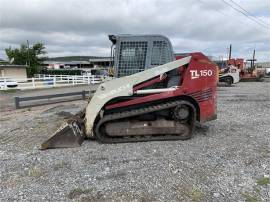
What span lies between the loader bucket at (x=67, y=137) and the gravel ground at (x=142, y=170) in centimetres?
20

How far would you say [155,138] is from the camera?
6727mm

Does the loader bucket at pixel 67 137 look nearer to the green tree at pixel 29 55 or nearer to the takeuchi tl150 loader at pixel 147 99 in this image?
the takeuchi tl150 loader at pixel 147 99

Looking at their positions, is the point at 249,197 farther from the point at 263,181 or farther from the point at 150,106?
the point at 150,106

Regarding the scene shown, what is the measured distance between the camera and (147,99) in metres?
6.84

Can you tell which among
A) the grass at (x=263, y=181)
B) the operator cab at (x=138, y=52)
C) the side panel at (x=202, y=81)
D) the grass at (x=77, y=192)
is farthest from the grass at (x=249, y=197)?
the operator cab at (x=138, y=52)

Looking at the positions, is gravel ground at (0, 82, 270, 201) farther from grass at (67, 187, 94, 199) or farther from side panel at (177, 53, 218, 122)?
side panel at (177, 53, 218, 122)

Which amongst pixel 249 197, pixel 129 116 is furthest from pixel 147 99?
pixel 249 197

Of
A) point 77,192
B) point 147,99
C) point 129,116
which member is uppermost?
point 147,99

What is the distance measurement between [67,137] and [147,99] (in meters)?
1.95

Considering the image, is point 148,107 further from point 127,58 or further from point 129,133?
point 127,58

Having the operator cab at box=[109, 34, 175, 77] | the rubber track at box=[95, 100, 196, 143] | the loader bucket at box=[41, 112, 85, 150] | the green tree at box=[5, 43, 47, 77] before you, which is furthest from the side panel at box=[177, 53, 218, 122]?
the green tree at box=[5, 43, 47, 77]

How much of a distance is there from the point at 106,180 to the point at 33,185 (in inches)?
42.8

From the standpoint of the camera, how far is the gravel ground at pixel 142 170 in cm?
421

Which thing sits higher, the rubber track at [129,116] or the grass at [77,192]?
the rubber track at [129,116]
